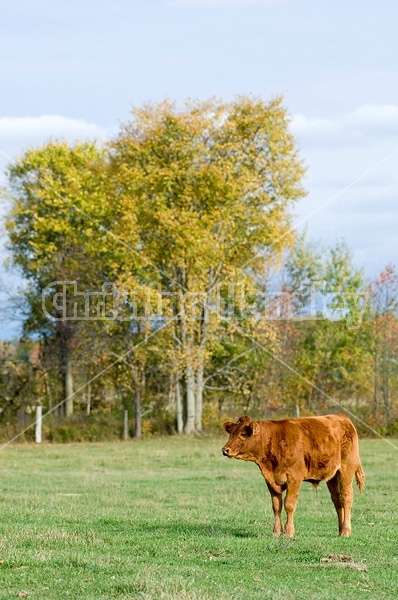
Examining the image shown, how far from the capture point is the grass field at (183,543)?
374 inches

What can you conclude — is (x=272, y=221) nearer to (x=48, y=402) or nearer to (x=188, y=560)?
(x=48, y=402)

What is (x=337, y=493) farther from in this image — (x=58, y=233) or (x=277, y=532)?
(x=58, y=233)

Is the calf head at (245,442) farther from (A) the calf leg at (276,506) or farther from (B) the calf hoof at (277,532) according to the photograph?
(B) the calf hoof at (277,532)

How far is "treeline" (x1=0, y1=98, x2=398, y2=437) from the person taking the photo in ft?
138

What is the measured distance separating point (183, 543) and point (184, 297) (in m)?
30.7

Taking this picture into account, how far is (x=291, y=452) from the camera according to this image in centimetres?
1219

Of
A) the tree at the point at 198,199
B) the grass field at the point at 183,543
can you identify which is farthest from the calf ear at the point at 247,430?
the tree at the point at 198,199

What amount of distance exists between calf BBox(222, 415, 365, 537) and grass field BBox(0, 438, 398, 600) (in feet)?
2.24

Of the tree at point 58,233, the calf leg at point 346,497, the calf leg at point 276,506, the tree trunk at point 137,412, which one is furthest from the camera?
the tree at point 58,233

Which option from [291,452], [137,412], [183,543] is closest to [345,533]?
[291,452]

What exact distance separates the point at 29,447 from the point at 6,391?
6129mm

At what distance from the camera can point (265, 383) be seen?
48750 millimetres

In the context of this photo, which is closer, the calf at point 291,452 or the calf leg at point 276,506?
the calf at point 291,452

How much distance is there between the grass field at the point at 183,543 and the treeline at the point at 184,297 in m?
18.8
